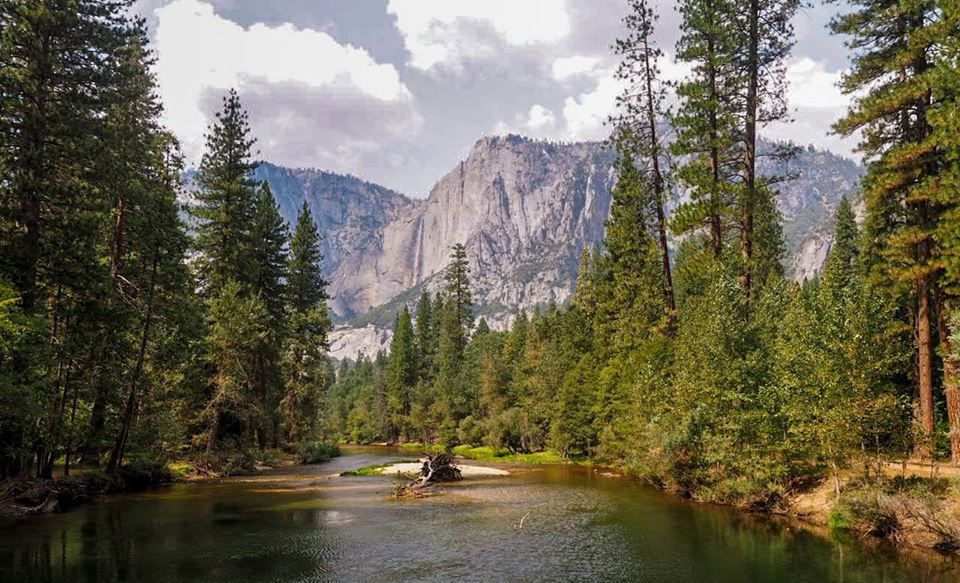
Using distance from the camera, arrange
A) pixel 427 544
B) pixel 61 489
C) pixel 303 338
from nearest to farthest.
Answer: pixel 427 544 → pixel 61 489 → pixel 303 338

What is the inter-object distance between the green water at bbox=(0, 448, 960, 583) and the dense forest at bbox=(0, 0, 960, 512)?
166 inches

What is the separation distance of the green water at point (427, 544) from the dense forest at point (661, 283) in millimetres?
4228

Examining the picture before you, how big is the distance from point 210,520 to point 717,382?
888 inches

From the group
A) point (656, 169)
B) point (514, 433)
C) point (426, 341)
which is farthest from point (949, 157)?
point (426, 341)

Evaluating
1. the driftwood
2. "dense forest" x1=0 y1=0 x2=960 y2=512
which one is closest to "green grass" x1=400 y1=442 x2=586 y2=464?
"dense forest" x1=0 y1=0 x2=960 y2=512

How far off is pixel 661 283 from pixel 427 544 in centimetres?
3456

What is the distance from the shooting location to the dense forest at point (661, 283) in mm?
23391

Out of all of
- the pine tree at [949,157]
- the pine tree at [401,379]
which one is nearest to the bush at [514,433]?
the pine tree at [401,379]

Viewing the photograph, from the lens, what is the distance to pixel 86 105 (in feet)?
88.6

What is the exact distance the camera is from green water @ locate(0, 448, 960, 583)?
55.9 ft

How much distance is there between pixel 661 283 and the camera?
163ft

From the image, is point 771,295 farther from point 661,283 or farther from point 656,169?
point 661,283

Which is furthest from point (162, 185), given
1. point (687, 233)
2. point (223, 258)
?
point (687, 233)

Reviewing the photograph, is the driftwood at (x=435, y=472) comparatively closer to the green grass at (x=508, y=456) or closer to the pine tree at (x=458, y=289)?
the green grass at (x=508, y=456)
